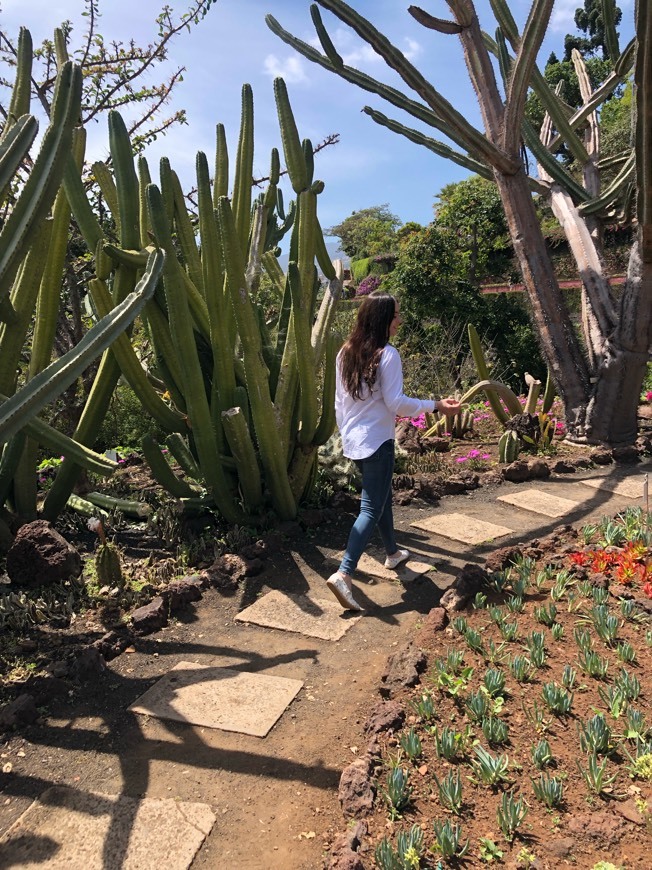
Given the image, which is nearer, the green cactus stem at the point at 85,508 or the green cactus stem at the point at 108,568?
the green cactus stem at the point at 108,568

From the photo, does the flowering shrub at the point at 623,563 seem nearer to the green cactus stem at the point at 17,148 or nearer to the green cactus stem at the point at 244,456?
the green cactus stem at the point at 244,456

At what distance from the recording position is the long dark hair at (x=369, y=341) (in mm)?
3393

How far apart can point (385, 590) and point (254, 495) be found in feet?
3.60

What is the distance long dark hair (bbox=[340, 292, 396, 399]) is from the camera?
3.39 meters

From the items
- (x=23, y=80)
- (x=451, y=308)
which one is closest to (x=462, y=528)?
(x=23, y=80)

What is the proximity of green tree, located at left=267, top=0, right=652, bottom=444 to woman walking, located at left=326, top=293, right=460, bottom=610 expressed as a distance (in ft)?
11.0

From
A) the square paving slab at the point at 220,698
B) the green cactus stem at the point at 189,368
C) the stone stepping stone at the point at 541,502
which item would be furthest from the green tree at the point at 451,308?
the square paving slab at the point at 220,698

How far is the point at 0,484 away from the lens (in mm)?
3965

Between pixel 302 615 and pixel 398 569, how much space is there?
0.72 metres

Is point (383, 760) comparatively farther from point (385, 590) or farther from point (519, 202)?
point (519, 202)

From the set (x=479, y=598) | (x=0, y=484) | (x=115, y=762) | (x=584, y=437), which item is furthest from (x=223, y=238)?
(x=584, y=437)

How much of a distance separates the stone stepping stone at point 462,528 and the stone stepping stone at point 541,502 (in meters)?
0.46

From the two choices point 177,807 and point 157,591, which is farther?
point 157,591

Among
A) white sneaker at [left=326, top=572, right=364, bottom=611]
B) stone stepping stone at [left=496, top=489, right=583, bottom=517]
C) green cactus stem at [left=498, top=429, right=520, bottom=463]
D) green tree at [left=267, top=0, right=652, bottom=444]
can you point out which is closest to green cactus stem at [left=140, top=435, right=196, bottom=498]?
white sneaker at [left=326, top=572, right=364, bottom=611]
